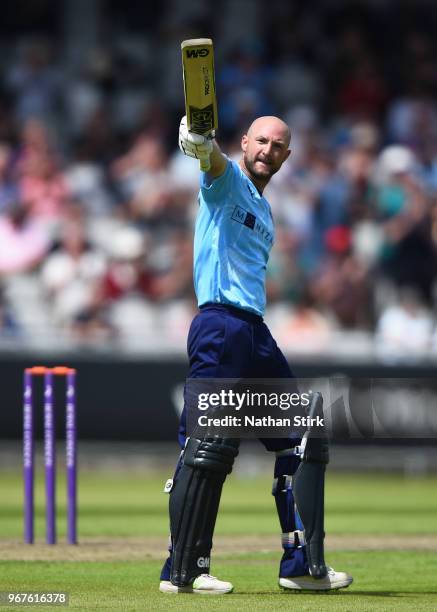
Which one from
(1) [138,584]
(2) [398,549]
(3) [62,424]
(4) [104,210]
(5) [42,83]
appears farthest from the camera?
(5) [42,83]

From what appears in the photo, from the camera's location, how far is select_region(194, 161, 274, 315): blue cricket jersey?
6.55m

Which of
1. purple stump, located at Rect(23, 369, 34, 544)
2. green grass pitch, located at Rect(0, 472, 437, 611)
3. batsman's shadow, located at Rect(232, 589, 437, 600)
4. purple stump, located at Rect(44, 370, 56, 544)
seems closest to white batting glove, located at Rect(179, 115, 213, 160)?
green grass pitch, located at Rect(0, 472, 437, 611)

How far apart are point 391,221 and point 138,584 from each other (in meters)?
10.1

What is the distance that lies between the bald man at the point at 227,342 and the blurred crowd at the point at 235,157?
9.08m

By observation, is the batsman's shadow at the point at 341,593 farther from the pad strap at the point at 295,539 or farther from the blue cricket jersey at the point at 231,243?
the blue cricket jersey at the point at 231,243

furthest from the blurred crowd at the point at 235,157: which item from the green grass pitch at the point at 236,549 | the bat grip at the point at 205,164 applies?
the bat grip at the point at 205,164

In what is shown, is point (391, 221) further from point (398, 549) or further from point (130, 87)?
point (398, 549)

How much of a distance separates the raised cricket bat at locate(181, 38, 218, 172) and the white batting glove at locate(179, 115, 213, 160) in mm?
24

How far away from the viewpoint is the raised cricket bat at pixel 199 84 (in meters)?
5.96

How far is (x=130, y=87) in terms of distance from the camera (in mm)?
18844

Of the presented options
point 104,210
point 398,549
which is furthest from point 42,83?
point 398,549

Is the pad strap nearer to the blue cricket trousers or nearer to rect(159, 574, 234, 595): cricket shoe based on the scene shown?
the blue cricket trousers

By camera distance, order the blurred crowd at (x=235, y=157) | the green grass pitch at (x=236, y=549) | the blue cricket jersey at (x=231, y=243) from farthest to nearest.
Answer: the blurred crowd at (x=235, y=157), the blue cricket jersey at (x=231, y=243), the green grass pitch at (x=236, y=549)

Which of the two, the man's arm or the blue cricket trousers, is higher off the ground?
the man's arm
